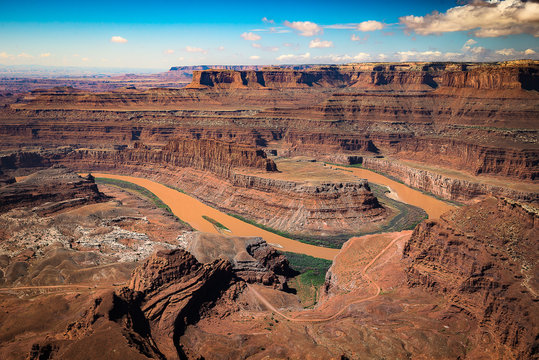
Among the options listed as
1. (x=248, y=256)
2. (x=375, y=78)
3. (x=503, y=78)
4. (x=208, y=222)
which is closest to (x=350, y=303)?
(x=248, y=256)

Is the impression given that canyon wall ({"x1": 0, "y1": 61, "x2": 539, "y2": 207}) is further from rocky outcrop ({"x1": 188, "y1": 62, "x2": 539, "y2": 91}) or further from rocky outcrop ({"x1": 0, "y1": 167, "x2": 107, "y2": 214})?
rocky outcrop ({"x1": 0, "y1": 167, "x2": 107, "y2": 214})

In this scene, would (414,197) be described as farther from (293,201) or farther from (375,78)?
(375,78)

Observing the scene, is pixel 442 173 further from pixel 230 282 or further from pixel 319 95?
pixel 319 95

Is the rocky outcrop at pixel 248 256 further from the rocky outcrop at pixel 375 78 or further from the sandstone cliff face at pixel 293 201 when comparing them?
the rocky outcrop at pixel 375 78

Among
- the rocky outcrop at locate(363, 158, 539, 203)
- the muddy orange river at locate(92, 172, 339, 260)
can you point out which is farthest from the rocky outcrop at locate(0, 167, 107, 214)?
the rocky outcrop at locate(363, 158, 539, 203)

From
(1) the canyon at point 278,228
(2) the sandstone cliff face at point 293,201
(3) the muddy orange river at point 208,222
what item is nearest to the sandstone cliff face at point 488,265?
(1) the canyon at point 278,228

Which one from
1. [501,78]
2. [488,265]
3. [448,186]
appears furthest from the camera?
[501,78]
